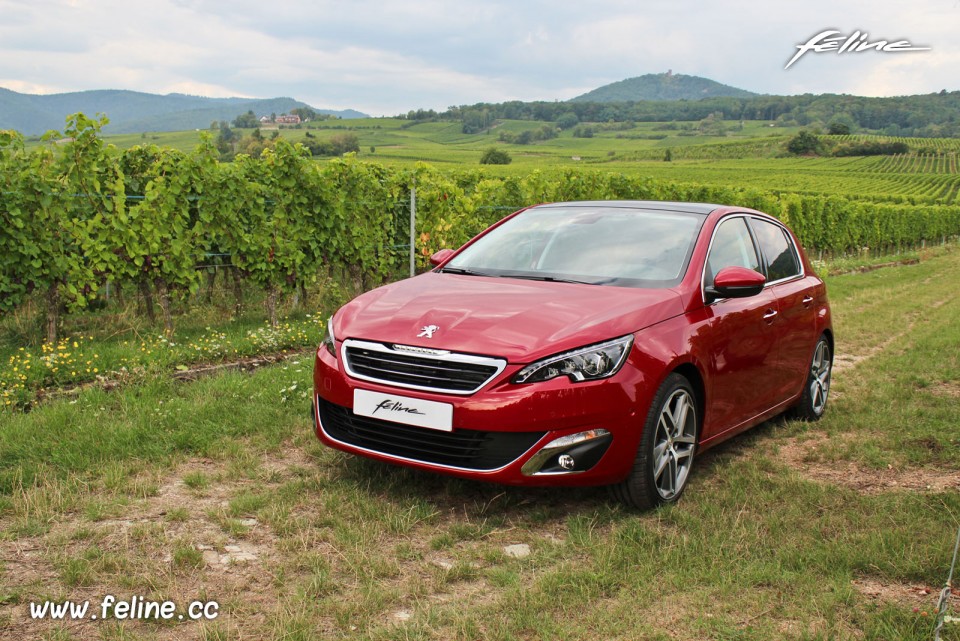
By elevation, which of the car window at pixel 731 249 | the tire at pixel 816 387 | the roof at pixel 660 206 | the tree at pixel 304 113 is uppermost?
the tree at pixel 304 113

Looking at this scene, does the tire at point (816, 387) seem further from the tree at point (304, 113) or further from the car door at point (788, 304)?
the tree at point (304, 113)

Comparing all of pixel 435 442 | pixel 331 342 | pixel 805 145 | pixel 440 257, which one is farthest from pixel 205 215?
pixel 805 145

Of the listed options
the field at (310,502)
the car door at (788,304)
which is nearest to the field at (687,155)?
the field at (310,502)

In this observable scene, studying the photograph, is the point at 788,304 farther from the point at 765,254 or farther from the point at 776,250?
the point at 776,250

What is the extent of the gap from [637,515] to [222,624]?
222cm

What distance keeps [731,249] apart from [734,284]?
2.46ft

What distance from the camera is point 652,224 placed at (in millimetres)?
5480

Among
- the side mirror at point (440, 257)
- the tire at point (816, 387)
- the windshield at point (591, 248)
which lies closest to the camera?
the windshield at point (591, 248)

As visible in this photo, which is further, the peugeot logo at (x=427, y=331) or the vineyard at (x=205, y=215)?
the vineyard at (x=205, y=215)

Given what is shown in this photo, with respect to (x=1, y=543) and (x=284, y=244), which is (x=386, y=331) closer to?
(x=1, y=543)

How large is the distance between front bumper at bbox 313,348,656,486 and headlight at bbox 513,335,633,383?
0.04 m

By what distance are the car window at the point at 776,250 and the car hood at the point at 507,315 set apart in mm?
1727

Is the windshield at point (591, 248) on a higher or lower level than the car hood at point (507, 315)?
higher

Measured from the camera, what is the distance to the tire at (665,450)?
4.36m
